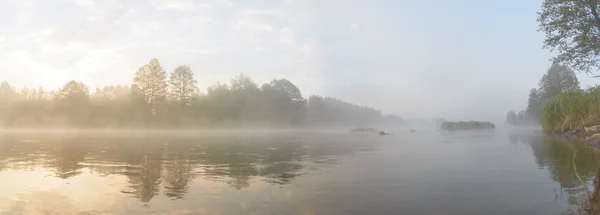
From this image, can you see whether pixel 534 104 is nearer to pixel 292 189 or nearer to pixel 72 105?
pixel 292 189

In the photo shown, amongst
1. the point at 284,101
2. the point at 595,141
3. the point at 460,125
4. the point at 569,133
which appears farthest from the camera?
the point at 284,101

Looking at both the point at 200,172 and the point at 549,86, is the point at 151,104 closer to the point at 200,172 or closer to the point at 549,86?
the point at 200,172

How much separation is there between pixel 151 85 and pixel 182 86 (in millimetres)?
9099

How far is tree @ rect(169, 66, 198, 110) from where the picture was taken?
10375 cm

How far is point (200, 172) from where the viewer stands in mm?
15672

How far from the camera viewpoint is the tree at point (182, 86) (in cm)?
10375

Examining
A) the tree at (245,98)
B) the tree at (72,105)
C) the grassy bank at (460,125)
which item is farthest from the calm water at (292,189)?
the tree at (245,98)

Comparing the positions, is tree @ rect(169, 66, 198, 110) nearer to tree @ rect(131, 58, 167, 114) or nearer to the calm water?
tree @ rect(131, 58, 167, 114)

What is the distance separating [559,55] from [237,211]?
30967mm

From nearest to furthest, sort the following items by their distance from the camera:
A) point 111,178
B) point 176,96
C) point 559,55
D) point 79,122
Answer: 1. point 111,178
2. point 559,55
3. point 79,122
4. point 176,96

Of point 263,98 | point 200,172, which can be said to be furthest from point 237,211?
point 263,98

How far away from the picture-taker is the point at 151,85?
99.5 m

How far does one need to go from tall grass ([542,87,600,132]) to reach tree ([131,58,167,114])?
92634mm

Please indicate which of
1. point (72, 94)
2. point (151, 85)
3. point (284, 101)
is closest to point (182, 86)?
point (151, 85)
